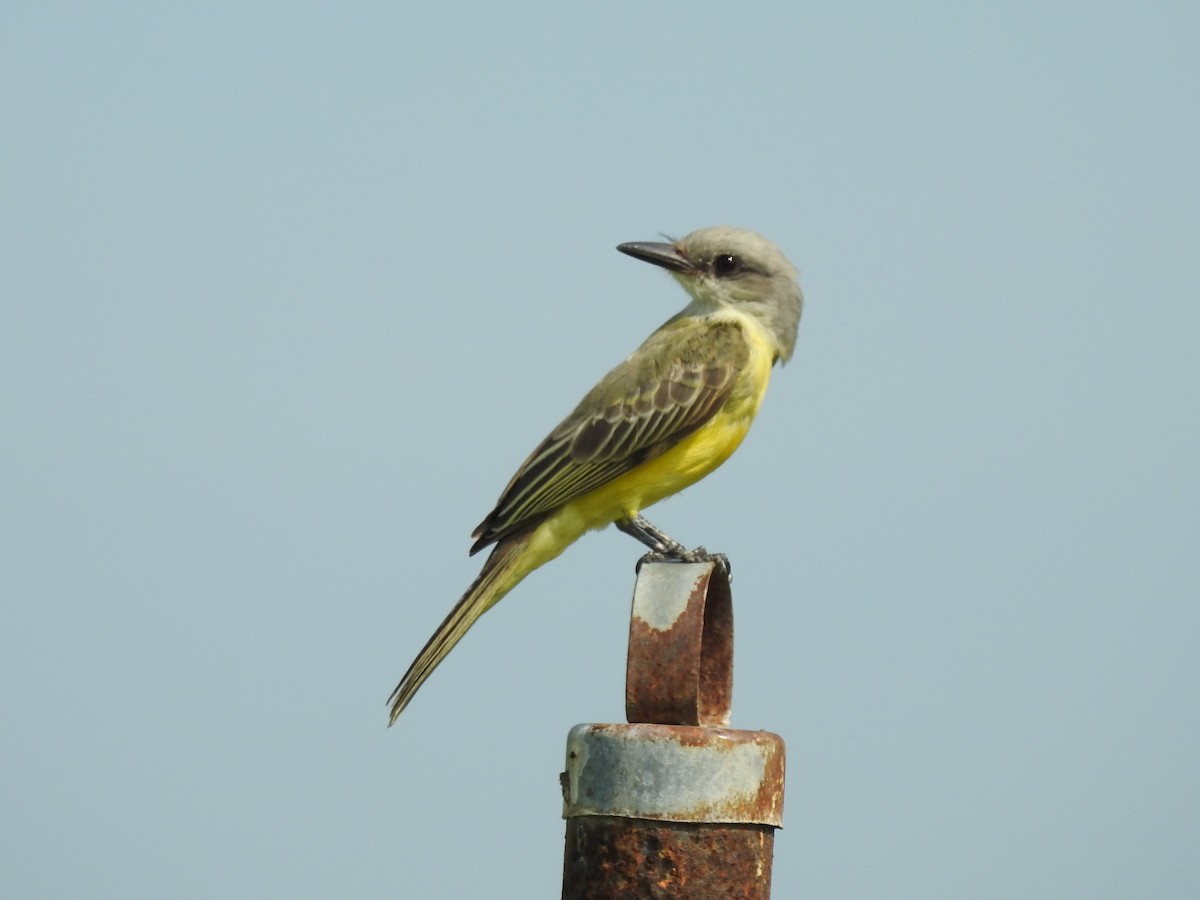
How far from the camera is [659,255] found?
10.1m

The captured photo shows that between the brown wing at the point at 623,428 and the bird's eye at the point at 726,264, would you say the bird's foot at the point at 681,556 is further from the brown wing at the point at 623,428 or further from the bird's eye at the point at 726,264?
the bird's eye at the point at 726,264

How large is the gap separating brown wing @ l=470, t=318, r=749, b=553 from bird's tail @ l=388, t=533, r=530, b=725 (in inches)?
8.0

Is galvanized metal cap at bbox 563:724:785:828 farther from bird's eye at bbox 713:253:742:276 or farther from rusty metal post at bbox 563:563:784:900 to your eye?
bird's eye at bbox 713:253:742:276

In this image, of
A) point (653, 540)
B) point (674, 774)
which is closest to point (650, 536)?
point (653, 540)

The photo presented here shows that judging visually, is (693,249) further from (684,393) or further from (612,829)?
(612,829)

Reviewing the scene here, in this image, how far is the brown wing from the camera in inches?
355

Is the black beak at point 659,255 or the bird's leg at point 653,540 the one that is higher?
the black beak at point 659,255

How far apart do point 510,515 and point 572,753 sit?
432 centimetres

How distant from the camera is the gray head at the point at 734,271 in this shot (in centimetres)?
1010

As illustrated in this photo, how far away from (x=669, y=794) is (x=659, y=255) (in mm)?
5890

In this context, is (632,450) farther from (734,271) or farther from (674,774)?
(674,774)

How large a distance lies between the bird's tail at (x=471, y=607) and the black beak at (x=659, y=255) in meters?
2.10

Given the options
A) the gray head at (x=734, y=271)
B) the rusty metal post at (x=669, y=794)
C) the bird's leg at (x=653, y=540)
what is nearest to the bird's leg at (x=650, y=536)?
the bird's leg at (x=653, y=540)

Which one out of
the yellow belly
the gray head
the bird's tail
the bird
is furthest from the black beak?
the bird's tail
